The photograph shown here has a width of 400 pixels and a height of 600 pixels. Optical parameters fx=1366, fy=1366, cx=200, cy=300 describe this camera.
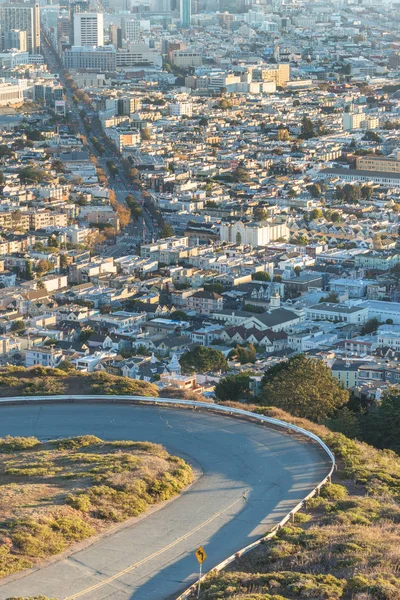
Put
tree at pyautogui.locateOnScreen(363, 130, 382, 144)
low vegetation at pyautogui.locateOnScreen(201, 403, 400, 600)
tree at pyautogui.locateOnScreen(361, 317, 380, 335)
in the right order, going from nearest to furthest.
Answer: low vegetation at pyautogui.locateOnScreen(201, 403, 400, 600), tree at pyautogui.locateOnScreen(361, 317, 380, 335), tree at pyautogui.locateOnScreen(363, 130, 382, 144)

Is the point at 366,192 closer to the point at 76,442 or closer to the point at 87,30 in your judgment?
the point at 76,442

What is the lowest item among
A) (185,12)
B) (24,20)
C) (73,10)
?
(24,20)

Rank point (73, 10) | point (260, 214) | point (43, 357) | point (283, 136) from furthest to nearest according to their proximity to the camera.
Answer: point (73, 10)
point (283, 136)
point (260, 214)
point (43, 357)

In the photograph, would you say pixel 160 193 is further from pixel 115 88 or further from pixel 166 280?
pixel 115 88

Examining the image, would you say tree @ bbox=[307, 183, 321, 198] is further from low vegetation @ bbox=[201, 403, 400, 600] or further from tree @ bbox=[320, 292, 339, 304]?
low vegetation @ bbox=[201, 403, 400, 600]

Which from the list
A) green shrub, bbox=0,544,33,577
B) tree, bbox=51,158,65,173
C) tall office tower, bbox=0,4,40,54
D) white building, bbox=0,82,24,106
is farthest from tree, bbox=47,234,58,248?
tall office tower, bbox=0,4,40,54

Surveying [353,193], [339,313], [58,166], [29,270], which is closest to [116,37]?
[58,166]
